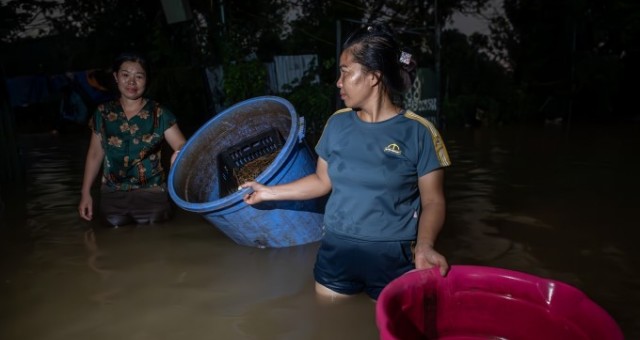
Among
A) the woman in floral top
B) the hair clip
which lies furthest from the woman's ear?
the woman in floral top

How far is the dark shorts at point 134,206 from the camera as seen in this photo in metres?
3.51

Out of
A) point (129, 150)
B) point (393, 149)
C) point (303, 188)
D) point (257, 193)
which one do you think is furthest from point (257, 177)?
point (129, 150)

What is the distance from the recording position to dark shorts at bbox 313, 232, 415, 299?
1868 millimetres

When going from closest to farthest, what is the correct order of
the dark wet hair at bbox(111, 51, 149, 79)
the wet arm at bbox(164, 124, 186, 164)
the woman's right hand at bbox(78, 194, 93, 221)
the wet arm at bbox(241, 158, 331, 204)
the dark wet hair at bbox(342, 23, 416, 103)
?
the dark wet hair at bbox(342, 23, 416, 103) → the wet arm at bbox(241, 158, 331, 204) → the dark wet hair at bbox(111, 51, 149, 79) → the woman's right hand at bbox(78, 194, 93, 221) → the wet arm at bbox(164, 124, 186, 164)

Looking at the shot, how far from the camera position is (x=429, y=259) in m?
1.53

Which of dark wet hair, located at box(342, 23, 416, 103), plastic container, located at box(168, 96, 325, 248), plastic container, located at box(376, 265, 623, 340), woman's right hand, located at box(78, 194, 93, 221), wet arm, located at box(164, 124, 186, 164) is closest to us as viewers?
plastic container, located at box(376, 265, 623, 340)

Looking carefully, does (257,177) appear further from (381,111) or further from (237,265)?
(381,111)

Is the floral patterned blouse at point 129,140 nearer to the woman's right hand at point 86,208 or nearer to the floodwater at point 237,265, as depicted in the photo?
the woman's right hand at point 86,208

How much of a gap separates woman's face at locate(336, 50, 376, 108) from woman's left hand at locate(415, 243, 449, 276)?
60 centimetres

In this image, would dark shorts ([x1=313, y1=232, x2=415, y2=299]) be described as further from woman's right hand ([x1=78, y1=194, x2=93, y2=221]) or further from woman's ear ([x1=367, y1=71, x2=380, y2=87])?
woman's right hand ([x1=78, y1=194, x2=93, y2=221])

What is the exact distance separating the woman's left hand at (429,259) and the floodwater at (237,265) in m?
0.57

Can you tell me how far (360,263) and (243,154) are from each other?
1.58 metres

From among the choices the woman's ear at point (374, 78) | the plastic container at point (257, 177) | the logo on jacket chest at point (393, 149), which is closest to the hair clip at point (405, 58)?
the woman's ear at point (374, 78)

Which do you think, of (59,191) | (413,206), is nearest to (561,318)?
(413,206)
